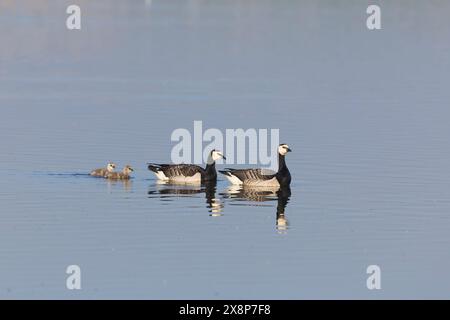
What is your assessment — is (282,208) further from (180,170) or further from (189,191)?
(180,170)

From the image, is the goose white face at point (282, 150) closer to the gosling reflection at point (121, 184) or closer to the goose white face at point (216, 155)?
the goose white face at point (216, 155)

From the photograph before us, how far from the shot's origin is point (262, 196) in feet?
94.2

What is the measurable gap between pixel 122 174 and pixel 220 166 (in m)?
3.58

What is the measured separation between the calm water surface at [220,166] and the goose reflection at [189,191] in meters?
0.11

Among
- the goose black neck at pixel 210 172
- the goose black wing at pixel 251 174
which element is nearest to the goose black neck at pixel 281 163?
the goose black wing at pixel 251 174

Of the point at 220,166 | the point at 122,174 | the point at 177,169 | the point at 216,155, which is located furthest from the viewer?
the point at 220,166

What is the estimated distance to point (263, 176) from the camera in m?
29.7

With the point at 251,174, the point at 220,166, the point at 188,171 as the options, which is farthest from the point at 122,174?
the point at 220,166

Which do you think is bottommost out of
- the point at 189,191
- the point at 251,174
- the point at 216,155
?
the point at 189,191

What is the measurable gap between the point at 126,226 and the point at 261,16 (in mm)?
50910
